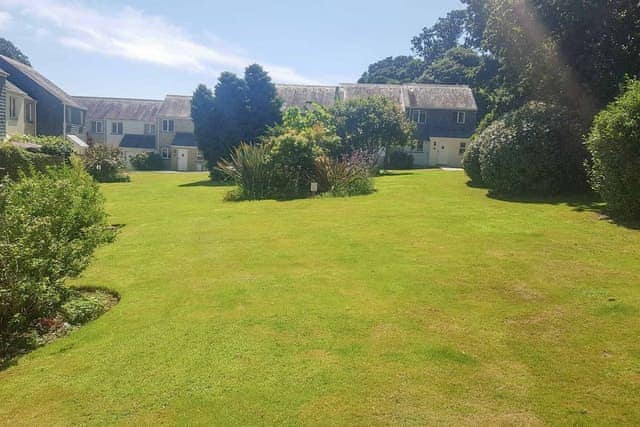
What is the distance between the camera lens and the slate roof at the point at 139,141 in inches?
2376

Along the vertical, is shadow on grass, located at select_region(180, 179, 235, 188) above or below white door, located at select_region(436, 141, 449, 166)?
below

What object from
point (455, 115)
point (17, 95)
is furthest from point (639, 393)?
point (455, 115)

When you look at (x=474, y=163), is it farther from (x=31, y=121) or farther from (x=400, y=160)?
(x=31, y=121)

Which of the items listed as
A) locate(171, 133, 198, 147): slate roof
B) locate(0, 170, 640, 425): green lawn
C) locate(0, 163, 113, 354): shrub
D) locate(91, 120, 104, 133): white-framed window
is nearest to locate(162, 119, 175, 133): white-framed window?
locate(171, 133, 198, 147): slate roof

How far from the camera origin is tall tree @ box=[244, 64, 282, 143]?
112 ft

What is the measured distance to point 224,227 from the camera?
1412 centimetres

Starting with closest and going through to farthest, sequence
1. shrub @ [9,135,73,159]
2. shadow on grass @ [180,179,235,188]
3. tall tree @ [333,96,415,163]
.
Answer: shrub @ [9,135,73,159], shadow on grass @ [180,179,235,188], tall tree @ [333,96,415,163]

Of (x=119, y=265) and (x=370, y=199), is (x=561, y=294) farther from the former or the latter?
(x=370, y=199)

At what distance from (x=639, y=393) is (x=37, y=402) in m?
5.87

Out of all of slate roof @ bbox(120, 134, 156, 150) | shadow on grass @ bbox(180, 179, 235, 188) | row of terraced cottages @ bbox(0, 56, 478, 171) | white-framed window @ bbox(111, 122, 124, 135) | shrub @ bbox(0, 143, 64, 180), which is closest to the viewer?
shrub @ bbox(0, 143, 64, 180)

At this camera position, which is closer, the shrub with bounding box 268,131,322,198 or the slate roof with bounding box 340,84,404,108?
the shrub with bounding box 268,131,322,198

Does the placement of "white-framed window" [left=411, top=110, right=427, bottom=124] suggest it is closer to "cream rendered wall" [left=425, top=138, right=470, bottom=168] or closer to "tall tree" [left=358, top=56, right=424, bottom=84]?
"cream rendered wall" [left=425, top=138, right=470, bottom=168]

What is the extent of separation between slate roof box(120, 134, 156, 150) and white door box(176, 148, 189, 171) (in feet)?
20.4

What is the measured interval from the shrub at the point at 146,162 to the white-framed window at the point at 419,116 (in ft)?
92.8
